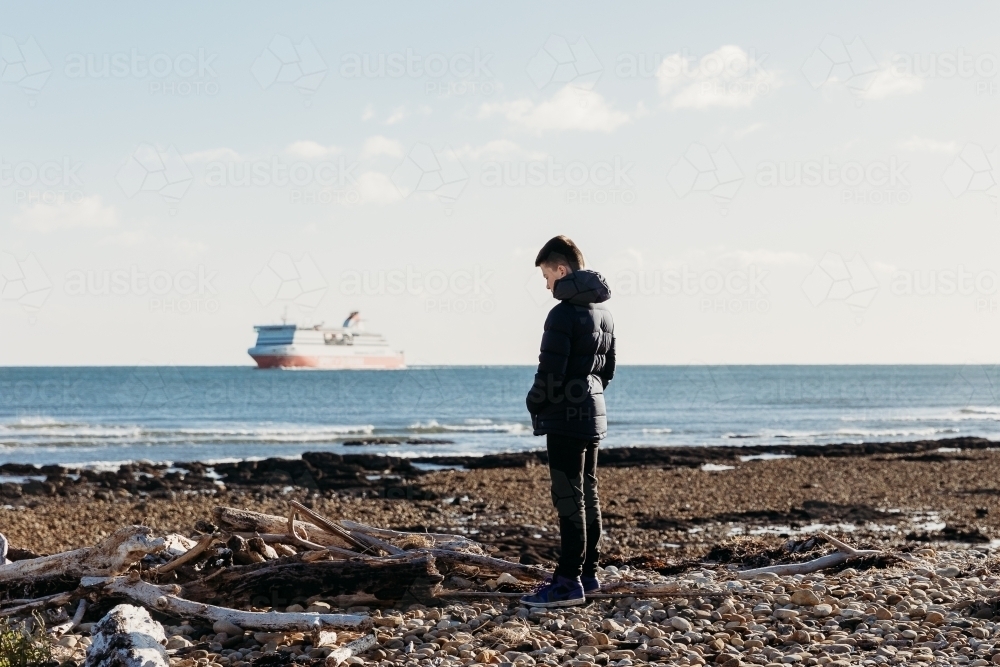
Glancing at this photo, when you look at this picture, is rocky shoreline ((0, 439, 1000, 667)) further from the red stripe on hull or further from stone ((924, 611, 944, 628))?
the red stripe on hull

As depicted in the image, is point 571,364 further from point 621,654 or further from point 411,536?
point 411,536

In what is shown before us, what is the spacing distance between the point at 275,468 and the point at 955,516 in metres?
12.0

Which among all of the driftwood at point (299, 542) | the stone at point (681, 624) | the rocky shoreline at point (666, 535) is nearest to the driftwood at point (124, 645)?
the rocky shoreline at point (666, 535)

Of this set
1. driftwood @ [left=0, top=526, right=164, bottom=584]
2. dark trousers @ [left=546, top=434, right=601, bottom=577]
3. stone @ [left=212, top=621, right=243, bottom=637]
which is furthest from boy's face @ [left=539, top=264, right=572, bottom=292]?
driftwood @ [left=0, top=526, right=164, bottom=584]

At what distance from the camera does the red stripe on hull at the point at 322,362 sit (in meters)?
91.0

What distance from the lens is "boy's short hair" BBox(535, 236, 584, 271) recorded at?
4984mm

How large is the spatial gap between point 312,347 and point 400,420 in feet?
181

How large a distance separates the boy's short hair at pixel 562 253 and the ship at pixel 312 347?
87833 mm

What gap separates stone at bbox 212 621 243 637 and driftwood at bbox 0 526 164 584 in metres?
0.77

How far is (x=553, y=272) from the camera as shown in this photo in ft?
16.5

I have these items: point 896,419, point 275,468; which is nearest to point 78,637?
point 275,468

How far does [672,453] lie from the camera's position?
2186 centimetres

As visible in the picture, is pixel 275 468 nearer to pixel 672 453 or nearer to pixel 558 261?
pixel 672 453

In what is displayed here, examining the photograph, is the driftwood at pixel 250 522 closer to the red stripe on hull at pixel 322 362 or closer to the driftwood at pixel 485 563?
the driftwood at pixel 485 563
